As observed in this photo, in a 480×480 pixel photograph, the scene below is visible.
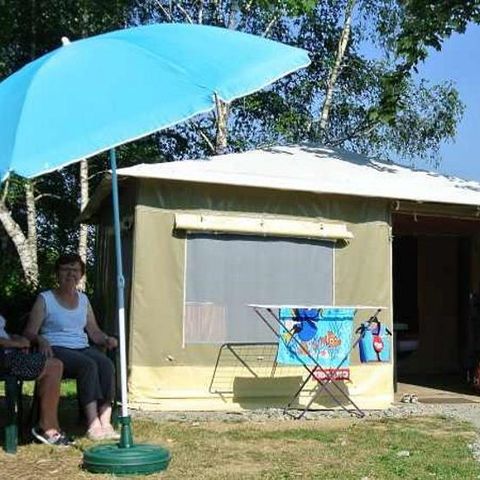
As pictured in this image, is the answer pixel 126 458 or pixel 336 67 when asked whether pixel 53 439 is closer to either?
pixel 126 458

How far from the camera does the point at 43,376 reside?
5.38m

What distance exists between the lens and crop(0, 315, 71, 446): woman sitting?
5.24m

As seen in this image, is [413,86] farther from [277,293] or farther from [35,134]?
[35,134]

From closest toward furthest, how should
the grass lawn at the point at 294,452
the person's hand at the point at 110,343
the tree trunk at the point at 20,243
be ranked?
the grass lawn at the point at 294,452 < the person's hand at the point at 110,343 < the tree trunk at the point at 20,243

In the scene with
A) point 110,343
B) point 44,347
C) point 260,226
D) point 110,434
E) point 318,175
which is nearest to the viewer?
point 44,347

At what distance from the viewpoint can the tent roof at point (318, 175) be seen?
7203 millimetres

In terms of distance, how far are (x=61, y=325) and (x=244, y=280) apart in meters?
2.14

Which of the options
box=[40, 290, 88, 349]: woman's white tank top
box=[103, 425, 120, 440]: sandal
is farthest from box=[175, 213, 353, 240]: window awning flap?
box=[103, 425, 120, 440]: sandal

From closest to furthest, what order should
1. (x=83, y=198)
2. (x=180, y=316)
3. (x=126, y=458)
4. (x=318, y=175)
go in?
(x=126, y=458) < (x=180, y=316) < (x=318, y=175) < (x=83, y=198)

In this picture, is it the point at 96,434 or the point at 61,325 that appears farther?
the point at 61,325

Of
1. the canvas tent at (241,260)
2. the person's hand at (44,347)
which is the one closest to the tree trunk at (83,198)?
the canvas tent at (241,260)

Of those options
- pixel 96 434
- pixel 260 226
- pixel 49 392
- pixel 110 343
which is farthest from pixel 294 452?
pixel 260 226

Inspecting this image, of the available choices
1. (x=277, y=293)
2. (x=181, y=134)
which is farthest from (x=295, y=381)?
(x=181, y=134)

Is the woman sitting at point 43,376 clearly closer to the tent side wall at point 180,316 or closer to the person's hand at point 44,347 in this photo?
the person's hand at point 44,347
